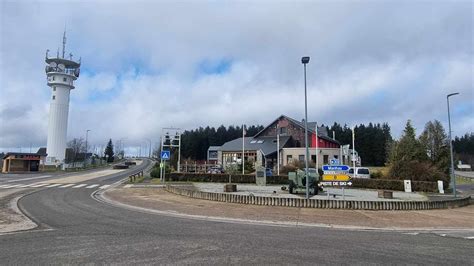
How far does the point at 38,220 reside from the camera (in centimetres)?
1149

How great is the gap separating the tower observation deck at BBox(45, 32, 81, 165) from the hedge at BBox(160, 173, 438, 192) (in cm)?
5267

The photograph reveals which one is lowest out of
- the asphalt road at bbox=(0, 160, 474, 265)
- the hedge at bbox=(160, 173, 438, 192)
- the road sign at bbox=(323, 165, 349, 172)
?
the asphalt road at bbox=(0, 160, 474, 265)

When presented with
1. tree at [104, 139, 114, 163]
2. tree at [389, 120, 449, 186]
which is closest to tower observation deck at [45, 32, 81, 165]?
tree at [104, 139, 114, 163]

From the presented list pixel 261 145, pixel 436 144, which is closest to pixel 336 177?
pixel 436 144

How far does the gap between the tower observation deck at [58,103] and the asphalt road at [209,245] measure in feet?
249

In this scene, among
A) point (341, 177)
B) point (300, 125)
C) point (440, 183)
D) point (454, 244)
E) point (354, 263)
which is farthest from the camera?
point (300, 125)

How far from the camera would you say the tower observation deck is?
79688 millimetres

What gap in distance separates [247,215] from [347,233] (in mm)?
4537

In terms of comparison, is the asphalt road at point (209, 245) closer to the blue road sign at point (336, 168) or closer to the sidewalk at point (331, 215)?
the sidewalk at point (331, 215)

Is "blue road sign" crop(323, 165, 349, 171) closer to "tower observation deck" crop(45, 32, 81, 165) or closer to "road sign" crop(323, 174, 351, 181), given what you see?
"road sign" crop(323, 174, 351, 181)

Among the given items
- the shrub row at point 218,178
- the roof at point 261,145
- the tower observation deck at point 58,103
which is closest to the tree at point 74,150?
the tower observation deck at point 58,103

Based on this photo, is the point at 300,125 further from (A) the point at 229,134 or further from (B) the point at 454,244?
(B) the point at 454,244

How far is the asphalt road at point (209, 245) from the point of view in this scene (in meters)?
6.77

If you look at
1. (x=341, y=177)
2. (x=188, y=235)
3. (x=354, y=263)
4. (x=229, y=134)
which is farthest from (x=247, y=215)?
A: (x=229, y=134)
